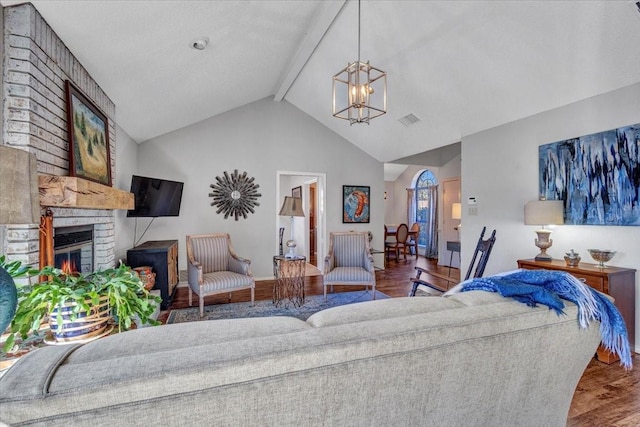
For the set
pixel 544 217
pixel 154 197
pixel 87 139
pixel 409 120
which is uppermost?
pixel 409 120

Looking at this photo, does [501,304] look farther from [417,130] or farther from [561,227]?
[417,130]

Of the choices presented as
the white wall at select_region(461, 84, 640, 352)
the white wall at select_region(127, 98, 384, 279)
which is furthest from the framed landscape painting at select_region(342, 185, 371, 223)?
the white wall at select_region(461, 84, 640, 352)

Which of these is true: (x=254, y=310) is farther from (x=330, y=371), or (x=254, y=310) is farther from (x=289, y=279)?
(x=330, y=371)

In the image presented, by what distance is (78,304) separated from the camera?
1.07 m

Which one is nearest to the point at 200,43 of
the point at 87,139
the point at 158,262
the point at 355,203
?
the point at 87,139

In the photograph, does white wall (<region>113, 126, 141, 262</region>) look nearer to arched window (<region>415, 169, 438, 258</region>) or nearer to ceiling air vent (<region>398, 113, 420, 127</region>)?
ceiling air vent (<region>398, 113, 420, 127</region>)

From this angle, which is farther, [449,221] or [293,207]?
[449,221]

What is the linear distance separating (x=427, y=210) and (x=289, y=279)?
6.14 meters

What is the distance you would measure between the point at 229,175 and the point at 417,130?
10.3ft

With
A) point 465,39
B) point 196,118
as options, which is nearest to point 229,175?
point 196,118

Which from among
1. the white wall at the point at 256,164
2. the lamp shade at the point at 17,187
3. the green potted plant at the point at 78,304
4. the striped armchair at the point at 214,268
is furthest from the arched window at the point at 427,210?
the lamp shade at the point at 17,187

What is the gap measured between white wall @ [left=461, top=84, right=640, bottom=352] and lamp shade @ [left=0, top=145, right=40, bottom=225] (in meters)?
4.16

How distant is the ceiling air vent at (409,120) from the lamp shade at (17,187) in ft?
14.4

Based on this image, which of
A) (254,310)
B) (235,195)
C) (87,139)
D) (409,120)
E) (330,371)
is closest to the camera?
(330,371)
